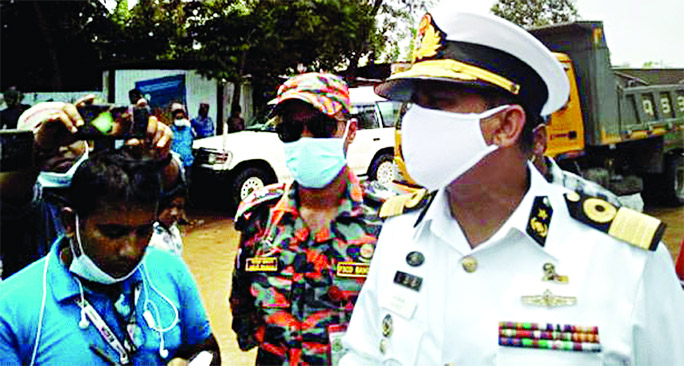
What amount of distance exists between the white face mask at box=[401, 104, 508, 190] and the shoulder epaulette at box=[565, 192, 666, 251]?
26 cm

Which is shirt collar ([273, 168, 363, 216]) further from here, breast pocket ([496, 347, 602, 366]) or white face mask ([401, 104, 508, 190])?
breast pocket ([496, 347, 602, 366])

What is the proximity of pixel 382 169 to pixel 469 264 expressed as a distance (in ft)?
34.9

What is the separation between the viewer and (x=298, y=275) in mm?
2484

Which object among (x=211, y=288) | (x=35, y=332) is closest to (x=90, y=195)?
(x=35, y=332)

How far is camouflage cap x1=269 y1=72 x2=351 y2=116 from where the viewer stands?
2.65m

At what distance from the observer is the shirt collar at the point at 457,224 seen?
1.75 meters

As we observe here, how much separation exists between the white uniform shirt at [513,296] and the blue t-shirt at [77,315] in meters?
0.51

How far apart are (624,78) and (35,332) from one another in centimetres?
1053

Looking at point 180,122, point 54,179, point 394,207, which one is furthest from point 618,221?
point 180,122

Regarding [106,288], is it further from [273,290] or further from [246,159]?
[246,159]

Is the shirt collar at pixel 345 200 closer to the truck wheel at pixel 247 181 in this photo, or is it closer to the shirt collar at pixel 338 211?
the shirt collar at pixel 338 211

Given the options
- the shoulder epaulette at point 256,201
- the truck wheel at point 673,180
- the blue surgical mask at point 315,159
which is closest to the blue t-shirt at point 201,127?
the truck wheel at point 673,180

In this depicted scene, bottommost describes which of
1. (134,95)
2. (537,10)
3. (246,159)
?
(246,159)

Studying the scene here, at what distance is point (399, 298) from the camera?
183 centimetres
